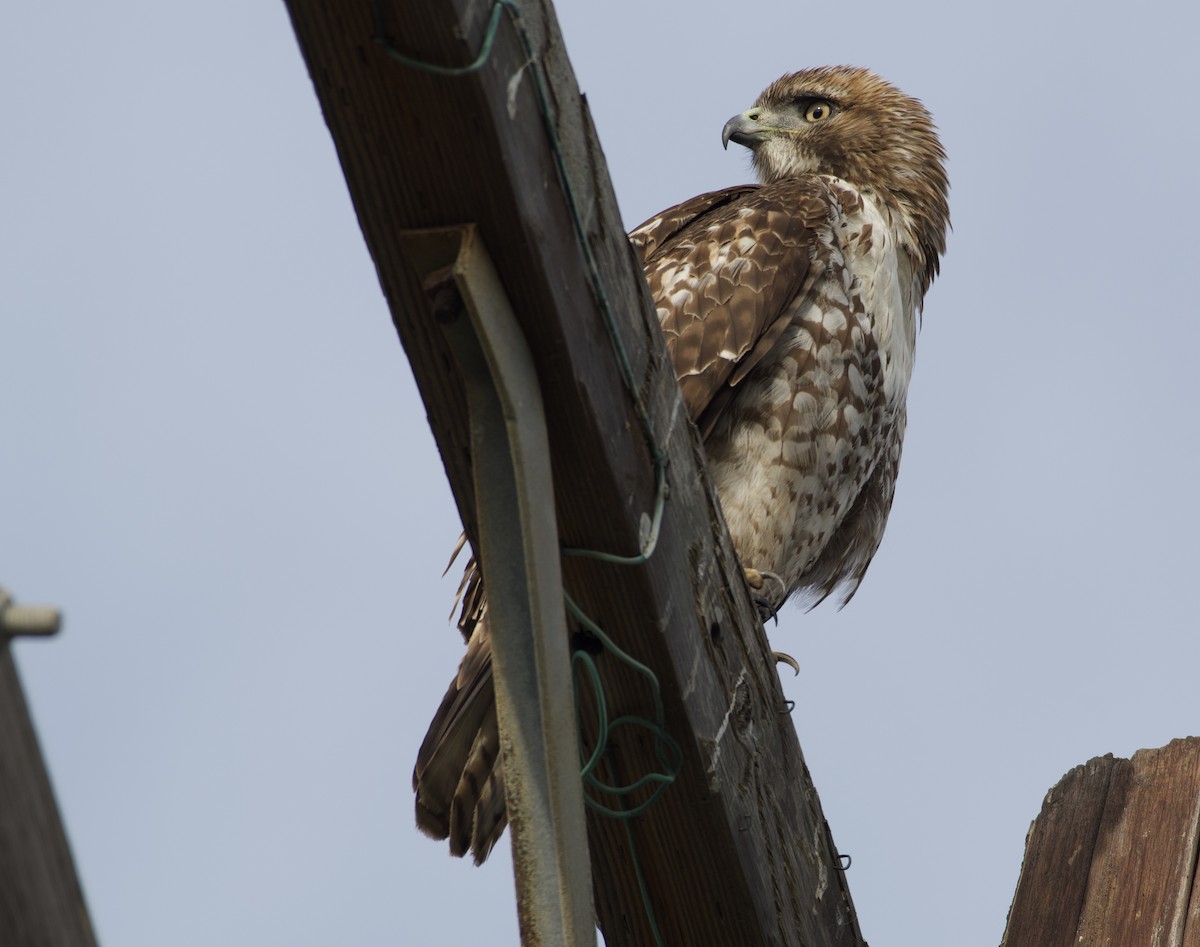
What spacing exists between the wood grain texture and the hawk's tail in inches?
75.5

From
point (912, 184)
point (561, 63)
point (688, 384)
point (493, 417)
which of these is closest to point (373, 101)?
point (561, 63)

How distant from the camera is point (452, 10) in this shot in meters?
1.77

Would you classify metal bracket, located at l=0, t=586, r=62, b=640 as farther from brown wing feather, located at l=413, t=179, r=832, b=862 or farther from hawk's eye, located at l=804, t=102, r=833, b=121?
hawk's eye, located at l=804, t=102, r=833, b=121

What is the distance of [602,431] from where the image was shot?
2.23m

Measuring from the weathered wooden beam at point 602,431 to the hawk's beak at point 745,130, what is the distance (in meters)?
3.55

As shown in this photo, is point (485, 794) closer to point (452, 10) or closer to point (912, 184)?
point (452, 10)

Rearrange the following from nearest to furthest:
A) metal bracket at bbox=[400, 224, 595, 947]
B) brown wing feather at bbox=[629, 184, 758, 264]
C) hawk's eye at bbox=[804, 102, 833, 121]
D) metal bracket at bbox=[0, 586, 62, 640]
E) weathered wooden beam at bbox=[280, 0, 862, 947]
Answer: metal bracket at bbox=[0, 586, 62, 640], weathered wooden beam at bbox=[280, 0, 862, 947], metal bracket at bbox=[400, 224, 595, 947], brown wing feather at bbox=[629, 184, 758, 264], hawk's eye at bbox=[804, 102, 833, 121]

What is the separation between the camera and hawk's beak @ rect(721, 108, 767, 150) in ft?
19.8

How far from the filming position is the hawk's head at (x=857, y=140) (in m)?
5.43

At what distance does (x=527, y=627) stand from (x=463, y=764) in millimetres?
1153

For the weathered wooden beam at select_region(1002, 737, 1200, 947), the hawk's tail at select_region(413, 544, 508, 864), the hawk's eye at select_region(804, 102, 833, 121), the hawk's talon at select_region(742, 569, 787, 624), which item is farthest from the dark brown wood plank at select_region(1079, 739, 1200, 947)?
the hawk's eye at select_region(804, 102, 833, 121)

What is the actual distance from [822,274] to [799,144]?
1698 mm

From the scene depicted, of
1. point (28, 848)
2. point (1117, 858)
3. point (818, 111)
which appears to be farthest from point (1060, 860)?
point (818, 111)

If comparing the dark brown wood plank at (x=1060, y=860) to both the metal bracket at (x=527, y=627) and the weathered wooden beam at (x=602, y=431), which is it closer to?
the weathered wooden beam at (x=602, y=431)
